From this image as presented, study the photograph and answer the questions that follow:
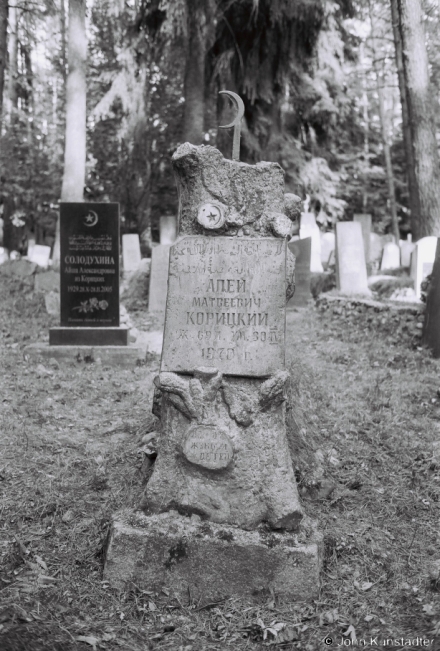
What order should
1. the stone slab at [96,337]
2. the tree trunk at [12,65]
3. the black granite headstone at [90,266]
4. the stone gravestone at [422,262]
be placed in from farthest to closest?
1. the tree trunk at [12,65]
2. the stone gravestone at [422,262]
3. the black granite headstone at [90,266]
4. the stone slab at [96,337]

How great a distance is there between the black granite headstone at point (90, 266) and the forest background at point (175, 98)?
3733 millimetres

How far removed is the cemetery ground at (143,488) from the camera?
3121 mm

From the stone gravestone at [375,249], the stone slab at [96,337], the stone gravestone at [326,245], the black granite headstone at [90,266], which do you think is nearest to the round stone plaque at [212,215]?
the stone slab at [96,337]

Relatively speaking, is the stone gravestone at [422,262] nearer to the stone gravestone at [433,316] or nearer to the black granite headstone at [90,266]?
the stone gravestone at [433,316]

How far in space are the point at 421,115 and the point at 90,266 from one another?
8.51 metres

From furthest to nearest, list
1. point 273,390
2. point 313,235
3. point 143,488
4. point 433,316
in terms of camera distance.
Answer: point 313,235 < point 433,316 < point 143,488 < point 273,390

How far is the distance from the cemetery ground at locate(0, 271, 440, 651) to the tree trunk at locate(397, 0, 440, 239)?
7.43 m

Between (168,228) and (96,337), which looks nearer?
(96,337)

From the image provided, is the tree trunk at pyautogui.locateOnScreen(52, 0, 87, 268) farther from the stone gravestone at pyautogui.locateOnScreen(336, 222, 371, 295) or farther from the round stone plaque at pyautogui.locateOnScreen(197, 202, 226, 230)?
the round stone plaque at pyautogui.locateOnScreen(197, 202, 226, 230)

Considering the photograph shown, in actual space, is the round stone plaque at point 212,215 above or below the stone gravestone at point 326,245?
below

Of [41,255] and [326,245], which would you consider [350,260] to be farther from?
[41,255]

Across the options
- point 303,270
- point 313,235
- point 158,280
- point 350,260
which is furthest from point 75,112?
point 350,260

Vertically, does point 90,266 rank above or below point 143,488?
above

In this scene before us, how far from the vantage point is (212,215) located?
357 centimetres
